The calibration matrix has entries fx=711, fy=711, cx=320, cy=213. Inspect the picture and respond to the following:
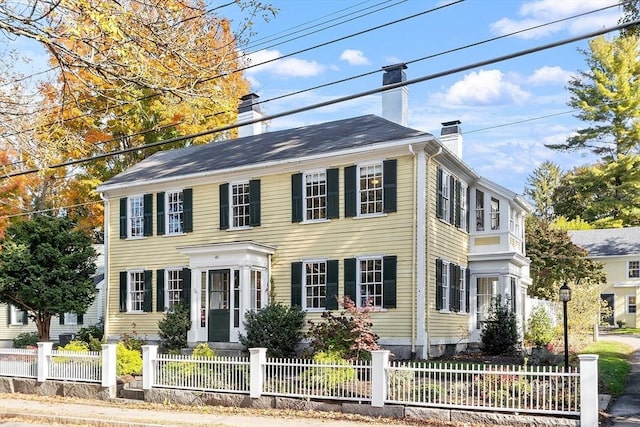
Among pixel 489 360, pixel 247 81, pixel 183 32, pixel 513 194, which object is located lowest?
pixel 489 360

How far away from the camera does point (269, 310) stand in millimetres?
20641

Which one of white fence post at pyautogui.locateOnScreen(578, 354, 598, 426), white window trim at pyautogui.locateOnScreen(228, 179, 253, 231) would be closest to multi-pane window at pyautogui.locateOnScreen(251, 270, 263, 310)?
white window trim at pyautogui.locateOnScreen(228, 179, 253, 231)

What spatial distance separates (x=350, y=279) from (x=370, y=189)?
105 inches

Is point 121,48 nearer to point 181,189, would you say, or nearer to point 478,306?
point 181,189

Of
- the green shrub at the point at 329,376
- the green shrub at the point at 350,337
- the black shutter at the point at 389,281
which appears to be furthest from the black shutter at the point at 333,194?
the green shrub at the point at 329,376

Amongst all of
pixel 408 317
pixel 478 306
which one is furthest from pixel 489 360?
pixel 478 306

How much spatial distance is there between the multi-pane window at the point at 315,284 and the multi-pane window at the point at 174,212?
554cm

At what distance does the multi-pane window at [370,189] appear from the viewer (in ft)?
67.5

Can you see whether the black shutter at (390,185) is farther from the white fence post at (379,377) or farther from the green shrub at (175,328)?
the green shrub at (175,328)

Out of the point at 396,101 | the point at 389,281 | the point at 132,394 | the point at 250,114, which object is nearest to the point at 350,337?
the point at 389,281

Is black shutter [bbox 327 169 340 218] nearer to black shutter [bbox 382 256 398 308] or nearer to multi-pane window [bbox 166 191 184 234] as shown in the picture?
black shutter [bbox 382 256 398 308]

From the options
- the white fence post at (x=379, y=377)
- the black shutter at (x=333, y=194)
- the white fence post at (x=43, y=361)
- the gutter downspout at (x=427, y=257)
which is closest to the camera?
the white fence post at (x=379, y=377)

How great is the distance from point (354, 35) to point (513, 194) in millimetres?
12449

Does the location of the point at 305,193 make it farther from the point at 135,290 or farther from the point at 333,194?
the point at 135,290
